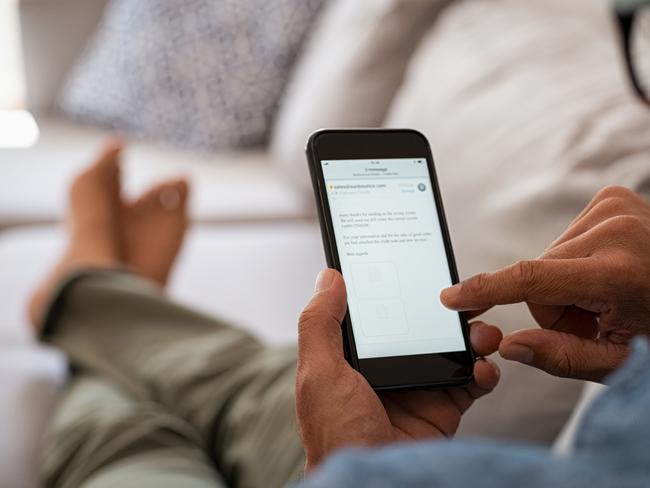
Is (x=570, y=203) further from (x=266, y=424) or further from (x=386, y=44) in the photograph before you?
(x=386, y=44)

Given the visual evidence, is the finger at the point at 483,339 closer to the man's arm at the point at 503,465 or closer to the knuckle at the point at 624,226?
the knuckle at the point at 624,226

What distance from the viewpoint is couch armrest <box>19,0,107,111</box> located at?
219 cm

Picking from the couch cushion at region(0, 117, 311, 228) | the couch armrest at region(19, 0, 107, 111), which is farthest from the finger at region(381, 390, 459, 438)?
the couch armrest at region(19, 0, 107, 111)

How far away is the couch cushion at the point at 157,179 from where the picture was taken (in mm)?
1601

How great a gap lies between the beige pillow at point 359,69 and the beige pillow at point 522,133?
157mm

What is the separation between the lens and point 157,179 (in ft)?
5.53

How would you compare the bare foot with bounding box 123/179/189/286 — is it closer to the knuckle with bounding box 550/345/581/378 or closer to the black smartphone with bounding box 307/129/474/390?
the black smartphone with bounding box 307/129/474/390

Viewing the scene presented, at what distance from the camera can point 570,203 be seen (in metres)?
0.77

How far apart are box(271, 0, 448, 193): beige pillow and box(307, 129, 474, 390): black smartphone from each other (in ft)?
2.47

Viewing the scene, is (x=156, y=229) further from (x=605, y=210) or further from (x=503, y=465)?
(x=503, y=465)

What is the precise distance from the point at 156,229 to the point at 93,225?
0.09 meters

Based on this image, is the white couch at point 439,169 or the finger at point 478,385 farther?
the white couch at point 439,169

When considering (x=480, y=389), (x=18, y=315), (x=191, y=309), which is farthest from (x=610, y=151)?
(x=18, y=315)

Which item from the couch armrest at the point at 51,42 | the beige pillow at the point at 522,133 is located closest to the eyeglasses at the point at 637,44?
the beige pillow at the point at 522,133
